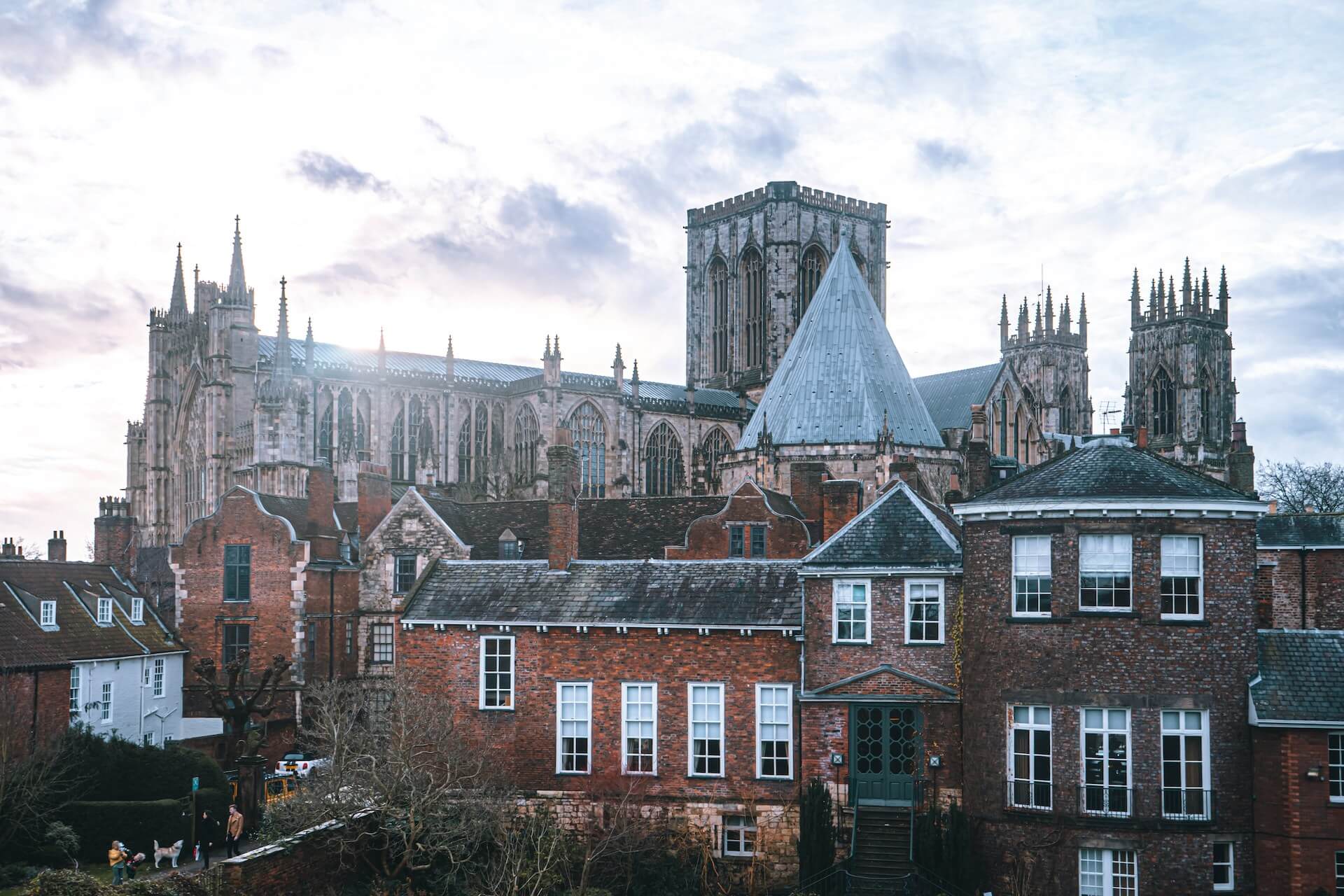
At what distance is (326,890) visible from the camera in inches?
1083

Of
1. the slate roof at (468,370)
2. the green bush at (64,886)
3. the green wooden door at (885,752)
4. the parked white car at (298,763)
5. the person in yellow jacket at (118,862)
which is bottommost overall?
the person in yellow jacket at (118,862)

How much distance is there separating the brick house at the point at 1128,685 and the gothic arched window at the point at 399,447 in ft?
210

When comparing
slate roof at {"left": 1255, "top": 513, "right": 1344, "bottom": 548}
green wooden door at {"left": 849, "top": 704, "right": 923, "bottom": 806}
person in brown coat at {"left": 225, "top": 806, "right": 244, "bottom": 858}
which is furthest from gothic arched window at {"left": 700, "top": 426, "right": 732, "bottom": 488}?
green wooden door at {"left": 849, "top": 704, "right": 923, "bottom": 806}

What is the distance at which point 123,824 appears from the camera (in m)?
36.1

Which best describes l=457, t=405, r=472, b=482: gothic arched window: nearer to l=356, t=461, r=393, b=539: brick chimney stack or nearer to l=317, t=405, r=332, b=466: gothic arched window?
l=317, t=405, r=332, b=466: gothic arched window

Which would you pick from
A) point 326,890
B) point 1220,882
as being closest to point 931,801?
point 1220,882

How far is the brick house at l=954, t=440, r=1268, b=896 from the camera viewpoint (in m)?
27.8

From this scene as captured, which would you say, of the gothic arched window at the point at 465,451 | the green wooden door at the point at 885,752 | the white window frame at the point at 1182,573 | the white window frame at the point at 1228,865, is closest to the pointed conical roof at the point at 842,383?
the gothic arched window at the point at 465,451

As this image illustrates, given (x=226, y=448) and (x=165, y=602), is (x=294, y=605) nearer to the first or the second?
(x=165, y=602)

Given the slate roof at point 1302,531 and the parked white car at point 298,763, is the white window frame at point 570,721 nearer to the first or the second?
the parked white car at point 298,763

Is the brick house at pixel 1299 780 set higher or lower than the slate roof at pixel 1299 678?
lower

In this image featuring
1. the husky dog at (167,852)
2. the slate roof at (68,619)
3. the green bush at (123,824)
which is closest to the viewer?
the husky dog at (167,852)

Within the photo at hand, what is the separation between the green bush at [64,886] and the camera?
23875mm

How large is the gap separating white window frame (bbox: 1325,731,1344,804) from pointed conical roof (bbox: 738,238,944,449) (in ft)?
117
